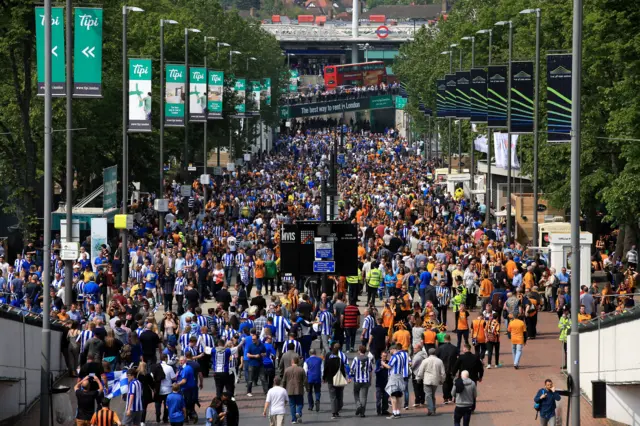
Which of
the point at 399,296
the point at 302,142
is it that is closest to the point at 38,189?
the point at 399,296

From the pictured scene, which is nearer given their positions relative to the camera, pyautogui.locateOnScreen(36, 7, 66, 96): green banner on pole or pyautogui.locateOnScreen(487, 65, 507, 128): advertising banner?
pyautogui.locateOnScreen(36, 7, 66, 96): green banner on pole

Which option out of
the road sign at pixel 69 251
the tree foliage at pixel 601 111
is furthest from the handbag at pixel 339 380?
the tree foliage at pixel 601 111

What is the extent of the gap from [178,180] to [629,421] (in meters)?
54.5

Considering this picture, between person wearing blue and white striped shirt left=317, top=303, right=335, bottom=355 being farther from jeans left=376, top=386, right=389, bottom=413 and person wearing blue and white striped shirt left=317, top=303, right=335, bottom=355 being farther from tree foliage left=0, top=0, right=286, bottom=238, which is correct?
tree foliage left=0, top=0, right=286, bottom=238

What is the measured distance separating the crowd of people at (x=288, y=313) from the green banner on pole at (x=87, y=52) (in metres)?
4.20

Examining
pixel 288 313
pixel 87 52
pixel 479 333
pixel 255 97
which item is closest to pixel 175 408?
pixel 479 333

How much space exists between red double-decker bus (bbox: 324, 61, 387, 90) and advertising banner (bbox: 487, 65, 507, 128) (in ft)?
422

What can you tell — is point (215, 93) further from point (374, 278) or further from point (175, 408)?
point (175, 408)

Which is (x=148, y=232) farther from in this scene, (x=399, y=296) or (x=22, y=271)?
(x=399, y=296)

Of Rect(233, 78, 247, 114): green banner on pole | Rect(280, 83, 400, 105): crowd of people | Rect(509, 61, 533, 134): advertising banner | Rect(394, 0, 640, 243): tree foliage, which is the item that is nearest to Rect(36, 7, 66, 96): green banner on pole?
Rect(394, 0, 640, 243): tree foliage

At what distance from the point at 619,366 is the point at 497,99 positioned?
25917 mm

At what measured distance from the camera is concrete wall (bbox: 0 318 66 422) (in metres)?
24.1

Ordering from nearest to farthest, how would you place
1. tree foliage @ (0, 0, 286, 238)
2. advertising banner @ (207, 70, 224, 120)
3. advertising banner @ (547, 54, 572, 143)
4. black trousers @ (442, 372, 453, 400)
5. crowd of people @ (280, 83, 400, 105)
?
advertising banner @ (547, 54, 572, 143) < black trousers @ (442, 372, 453, 400) < tree foliage @ (0, 0, 286, 238) < advertising banner @ (207, 70, 224, 120) < crowd of people @ (280, 83, 400, 105)

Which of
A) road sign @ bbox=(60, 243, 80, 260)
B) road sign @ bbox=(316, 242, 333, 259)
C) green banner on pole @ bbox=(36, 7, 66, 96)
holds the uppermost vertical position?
green banner on pole @ bbox=(36, 7, 66, 96)
